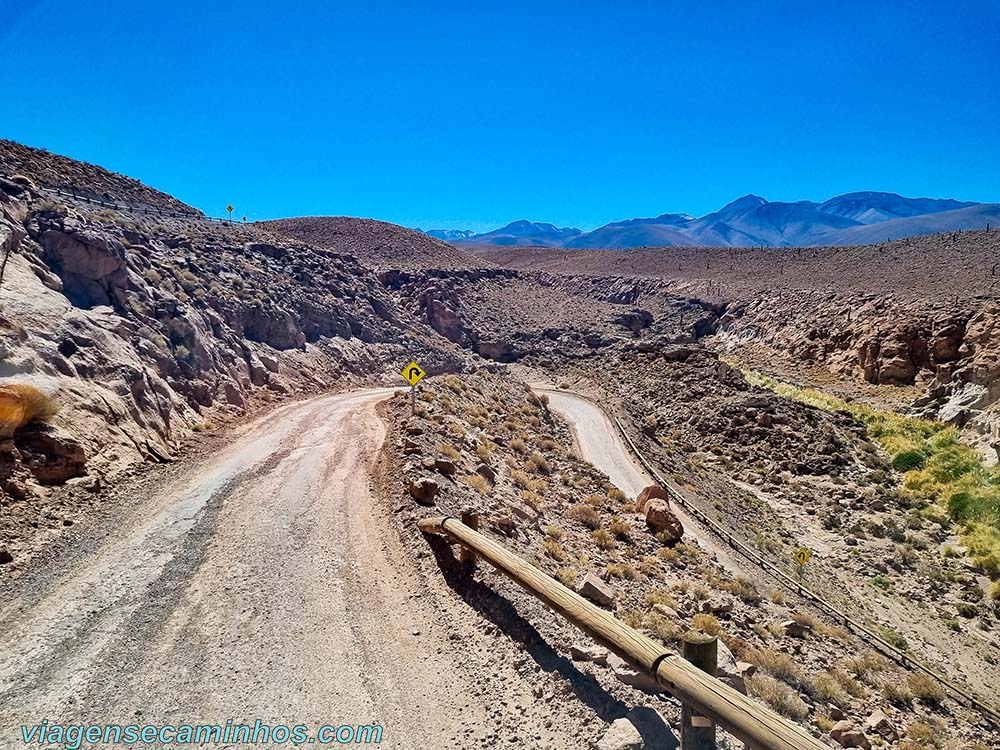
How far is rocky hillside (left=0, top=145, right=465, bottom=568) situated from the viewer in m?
11.8

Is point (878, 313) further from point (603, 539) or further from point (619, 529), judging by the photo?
point (603, 539)

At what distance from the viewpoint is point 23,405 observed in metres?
11.0

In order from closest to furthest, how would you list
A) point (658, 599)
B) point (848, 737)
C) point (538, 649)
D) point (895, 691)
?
point (538, 649) → point (848, 737) → point (658, 599) → point (895, 691)

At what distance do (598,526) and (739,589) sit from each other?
3.58m

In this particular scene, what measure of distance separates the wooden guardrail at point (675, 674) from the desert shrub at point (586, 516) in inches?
297

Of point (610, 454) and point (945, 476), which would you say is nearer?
point (945, 476)

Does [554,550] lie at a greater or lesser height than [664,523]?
greater

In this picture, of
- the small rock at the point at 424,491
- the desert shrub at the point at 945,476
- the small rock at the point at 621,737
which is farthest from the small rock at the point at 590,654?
the desert shrub at the point at 945,476

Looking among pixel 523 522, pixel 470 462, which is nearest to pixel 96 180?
pixel 470 462

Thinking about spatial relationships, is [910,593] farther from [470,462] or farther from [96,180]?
[96,180]

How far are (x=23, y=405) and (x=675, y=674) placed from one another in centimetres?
1237

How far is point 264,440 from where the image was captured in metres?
16.9

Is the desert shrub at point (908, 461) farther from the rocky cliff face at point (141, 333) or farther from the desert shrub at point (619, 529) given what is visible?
the rocky cliff face at point (141, 333)

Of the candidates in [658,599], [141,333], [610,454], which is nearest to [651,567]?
[658,599]
